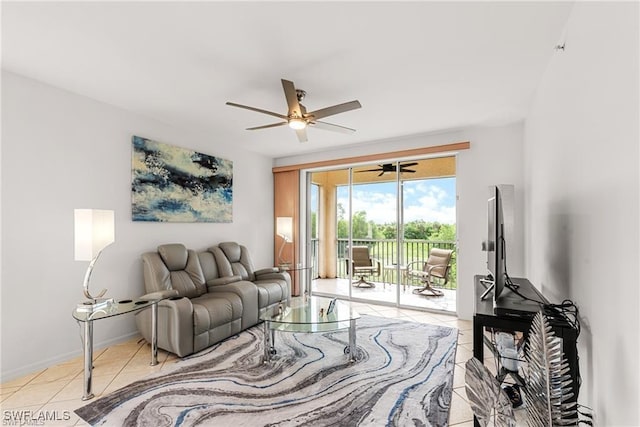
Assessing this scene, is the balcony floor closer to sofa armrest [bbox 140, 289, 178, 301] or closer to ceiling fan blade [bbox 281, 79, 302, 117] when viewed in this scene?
sofa armrest [bbox 140, 289, 178, 301]

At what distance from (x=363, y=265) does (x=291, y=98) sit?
11.4 feet

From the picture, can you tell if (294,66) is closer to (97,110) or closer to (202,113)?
(202,113)

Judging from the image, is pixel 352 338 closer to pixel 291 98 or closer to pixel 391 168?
pixel 291 98

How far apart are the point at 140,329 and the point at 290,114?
8.94 feet

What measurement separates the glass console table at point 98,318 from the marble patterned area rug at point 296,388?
0.21 m

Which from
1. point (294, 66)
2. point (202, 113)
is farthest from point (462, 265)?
point (202, 113)

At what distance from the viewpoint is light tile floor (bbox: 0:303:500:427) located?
200 cm

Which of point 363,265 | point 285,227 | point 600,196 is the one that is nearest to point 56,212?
point 285,227

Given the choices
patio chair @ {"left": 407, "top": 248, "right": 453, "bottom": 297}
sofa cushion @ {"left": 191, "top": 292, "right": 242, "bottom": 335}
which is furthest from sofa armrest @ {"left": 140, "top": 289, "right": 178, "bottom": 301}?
patio chair @ {"left": 407, "top": 248, "right": 453, "bottom": 297}

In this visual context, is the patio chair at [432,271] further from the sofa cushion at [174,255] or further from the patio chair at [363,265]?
the sofa cushion at [174,255]

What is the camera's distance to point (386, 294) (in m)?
4.88

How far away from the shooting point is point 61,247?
8.93ft

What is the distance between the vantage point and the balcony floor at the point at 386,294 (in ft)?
14.6

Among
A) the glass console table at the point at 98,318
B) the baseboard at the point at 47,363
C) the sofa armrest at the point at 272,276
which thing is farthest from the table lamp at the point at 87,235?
the sofa armrest at the point at 272,276
